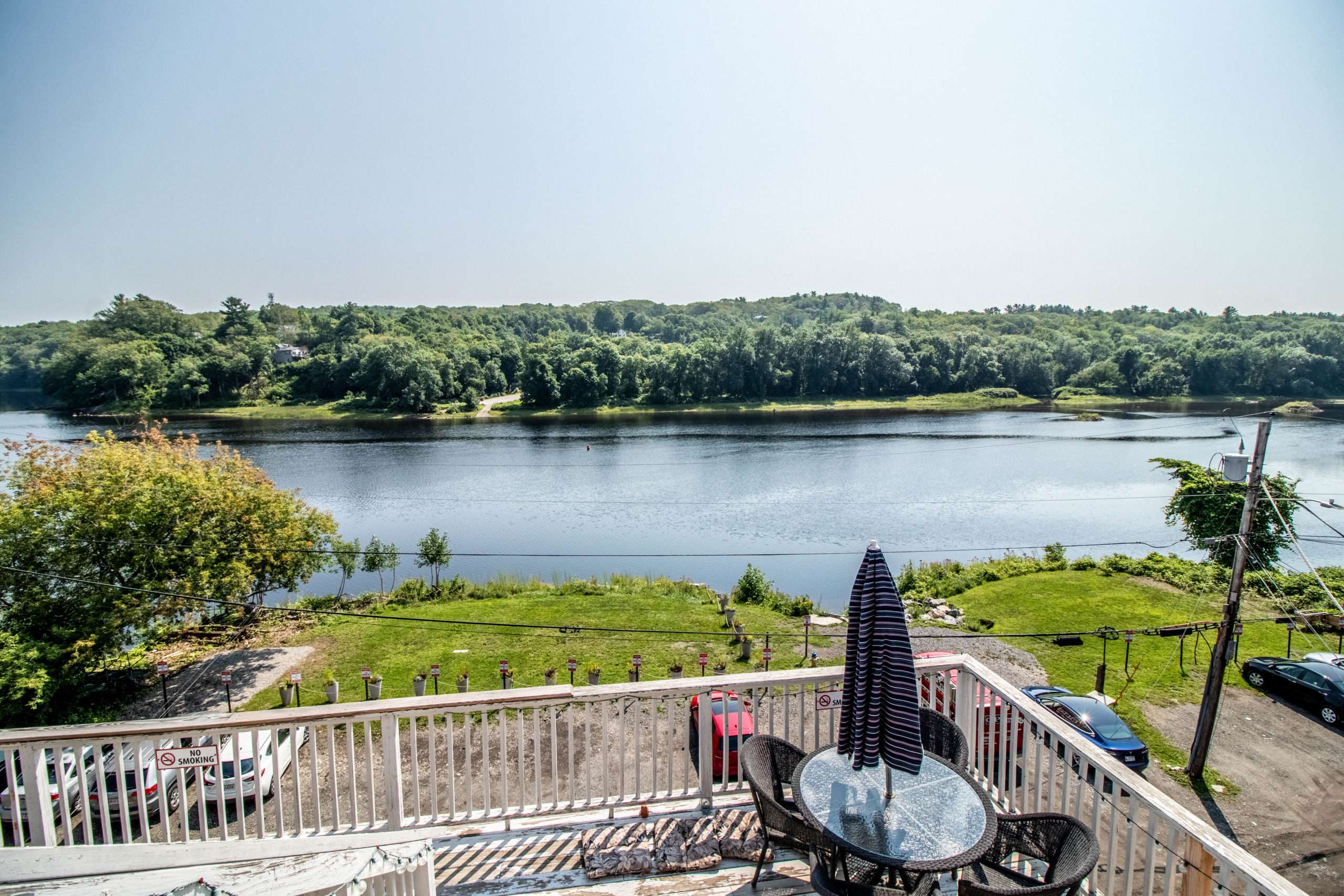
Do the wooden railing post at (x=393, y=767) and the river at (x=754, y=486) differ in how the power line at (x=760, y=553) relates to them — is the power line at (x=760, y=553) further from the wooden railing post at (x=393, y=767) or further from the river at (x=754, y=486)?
the wooden railing post at (x=393, y=767)

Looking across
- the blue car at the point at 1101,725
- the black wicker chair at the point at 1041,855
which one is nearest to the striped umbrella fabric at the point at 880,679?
the black wicker chair at the point at 1041,855

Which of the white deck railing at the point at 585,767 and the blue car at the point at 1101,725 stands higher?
the white deck railing at the point at 585,767

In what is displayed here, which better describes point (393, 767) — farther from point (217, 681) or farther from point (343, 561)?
point (343, 561)

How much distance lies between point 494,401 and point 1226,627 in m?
70.5

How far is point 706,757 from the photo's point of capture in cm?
447

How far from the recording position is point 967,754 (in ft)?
13.2

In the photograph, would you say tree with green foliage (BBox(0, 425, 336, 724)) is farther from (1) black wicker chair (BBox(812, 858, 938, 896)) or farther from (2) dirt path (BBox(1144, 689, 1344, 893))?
(2) dirt path (BBox(1144, 689, 1344, 893))

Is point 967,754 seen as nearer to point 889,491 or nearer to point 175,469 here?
point 175,469

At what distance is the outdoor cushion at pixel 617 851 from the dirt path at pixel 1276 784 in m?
9.38

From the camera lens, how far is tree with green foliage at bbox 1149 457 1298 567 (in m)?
20.7

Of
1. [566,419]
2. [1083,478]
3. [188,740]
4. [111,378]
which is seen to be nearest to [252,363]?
[111,378]

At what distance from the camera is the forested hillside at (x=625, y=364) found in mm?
68688

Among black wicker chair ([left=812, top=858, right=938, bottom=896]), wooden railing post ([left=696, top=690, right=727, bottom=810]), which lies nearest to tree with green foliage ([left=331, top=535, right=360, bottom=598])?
wooden railing post ([left=696, top=690, right=727, bottom=810])

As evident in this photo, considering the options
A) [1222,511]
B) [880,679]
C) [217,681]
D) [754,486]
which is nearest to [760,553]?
[754,486]
